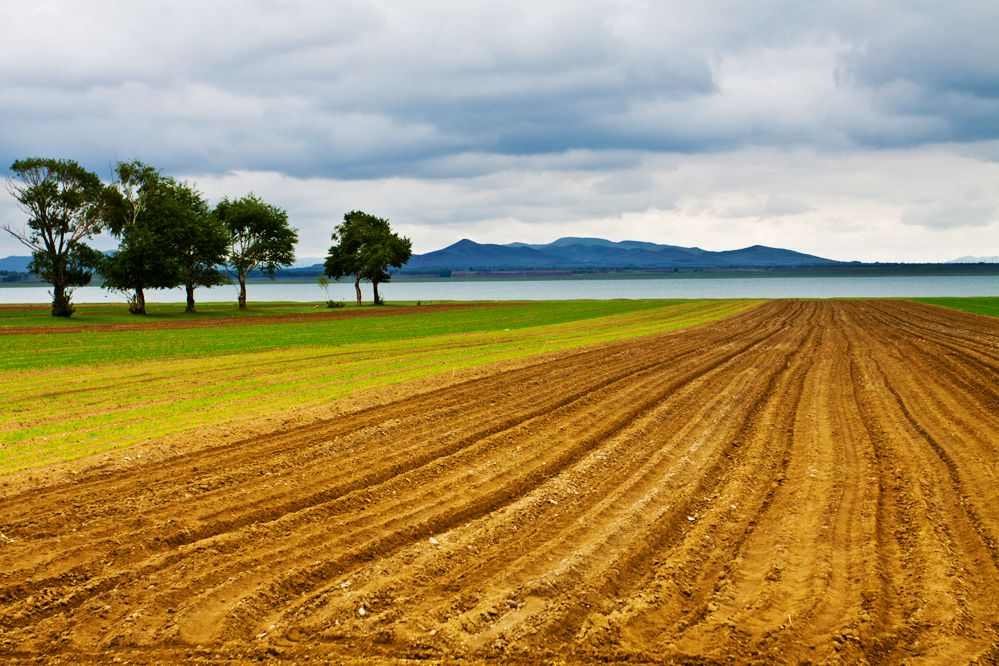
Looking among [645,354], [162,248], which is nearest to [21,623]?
[645,354]

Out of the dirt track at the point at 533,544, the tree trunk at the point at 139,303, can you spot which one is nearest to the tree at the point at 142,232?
the tree trunk at the point at 139,303

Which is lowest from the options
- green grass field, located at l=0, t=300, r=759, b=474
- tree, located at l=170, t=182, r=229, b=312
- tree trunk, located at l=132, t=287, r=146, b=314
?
green grass field, located at l=0, t=300, r=759, b=474

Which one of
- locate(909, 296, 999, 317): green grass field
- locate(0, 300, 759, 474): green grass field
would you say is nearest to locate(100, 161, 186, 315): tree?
locate(0, 300, 759, 474): green grass field

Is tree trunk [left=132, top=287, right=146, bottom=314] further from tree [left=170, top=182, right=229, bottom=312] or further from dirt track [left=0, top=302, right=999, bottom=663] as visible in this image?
dirt track [left=0, top=302, right=999, bottom=663]

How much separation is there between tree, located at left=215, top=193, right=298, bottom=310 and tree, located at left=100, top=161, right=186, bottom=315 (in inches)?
274

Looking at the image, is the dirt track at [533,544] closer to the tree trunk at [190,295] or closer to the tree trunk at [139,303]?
the tree trunk at [139,303]

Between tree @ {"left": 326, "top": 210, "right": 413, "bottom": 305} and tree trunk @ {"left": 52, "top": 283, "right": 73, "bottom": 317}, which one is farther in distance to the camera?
tree @ {"left": 326, "top": 210, "right": 413, "bottom": 305}

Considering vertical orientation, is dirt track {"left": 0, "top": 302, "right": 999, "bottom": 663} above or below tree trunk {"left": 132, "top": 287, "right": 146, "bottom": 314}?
below

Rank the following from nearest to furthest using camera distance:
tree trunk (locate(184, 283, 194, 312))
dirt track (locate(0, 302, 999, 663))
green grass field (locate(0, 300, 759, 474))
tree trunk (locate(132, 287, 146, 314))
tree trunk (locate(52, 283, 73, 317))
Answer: dirt track (locate(0, 302, 999, 663)) → green grass field (locate(0, 300, 759, 474)) → tree trunk (locate(52, 283, 73, 317)) → tree trunk (locate(132, 287, 146, 314)) → tree trunk (locate(184, 283, 194, 312))

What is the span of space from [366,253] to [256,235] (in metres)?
13.1

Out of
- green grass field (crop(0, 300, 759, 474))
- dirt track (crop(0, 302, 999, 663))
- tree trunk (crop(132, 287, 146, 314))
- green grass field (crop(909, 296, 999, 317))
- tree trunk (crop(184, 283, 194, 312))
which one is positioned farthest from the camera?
tree trunk (crop(184, 283, 194, 312))

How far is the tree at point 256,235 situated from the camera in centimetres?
7738

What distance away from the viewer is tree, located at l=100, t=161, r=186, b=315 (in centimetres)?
6259

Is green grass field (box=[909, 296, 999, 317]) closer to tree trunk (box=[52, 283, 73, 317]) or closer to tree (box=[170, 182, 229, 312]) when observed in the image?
tree (box=[170, 182, 229, 312])
